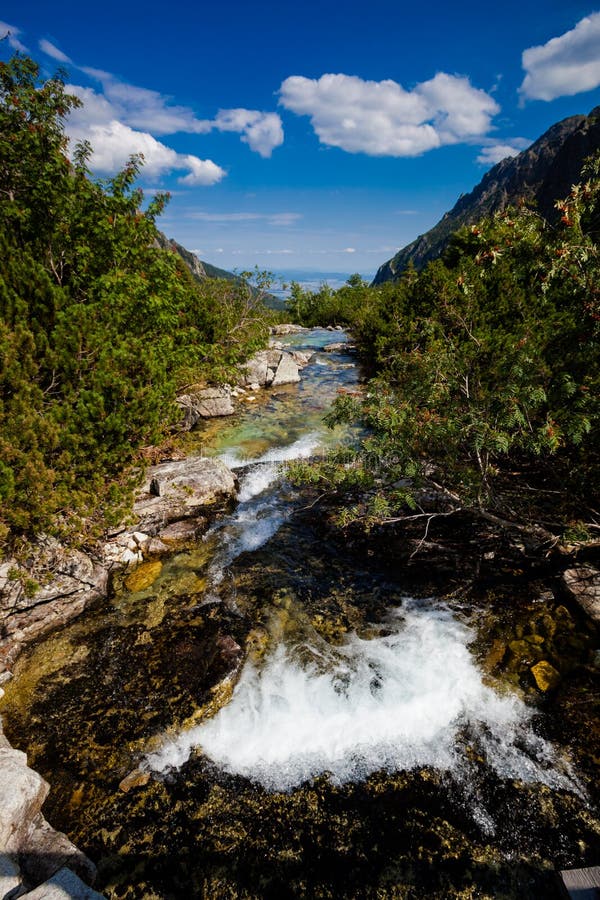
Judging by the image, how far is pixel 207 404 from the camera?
67.2 feet

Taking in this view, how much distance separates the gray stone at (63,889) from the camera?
3939 millimetres

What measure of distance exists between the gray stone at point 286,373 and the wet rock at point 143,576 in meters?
18.4

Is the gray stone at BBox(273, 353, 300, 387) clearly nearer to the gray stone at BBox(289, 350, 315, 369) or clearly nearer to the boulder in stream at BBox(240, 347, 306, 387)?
the boulder in stream at BBox(240, 347, 306, 387)

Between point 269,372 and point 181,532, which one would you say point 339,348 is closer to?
point 269,372

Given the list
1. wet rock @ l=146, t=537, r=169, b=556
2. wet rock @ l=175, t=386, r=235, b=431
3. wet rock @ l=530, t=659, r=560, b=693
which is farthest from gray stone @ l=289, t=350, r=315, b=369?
wet rock @ l=530, t=659, r=560, b=693

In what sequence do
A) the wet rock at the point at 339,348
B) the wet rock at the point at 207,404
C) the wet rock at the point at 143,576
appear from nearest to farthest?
the wet rock at the point at 143,576 < the wet rock at the point at 207,404 < the wet rock at the point at 339,348

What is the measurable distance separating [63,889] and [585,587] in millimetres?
9259

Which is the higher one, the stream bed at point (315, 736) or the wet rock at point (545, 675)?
the wet rock at point (545, 675)

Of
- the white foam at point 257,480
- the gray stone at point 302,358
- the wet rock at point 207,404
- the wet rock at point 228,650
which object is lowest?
the wet rock at point 228,650

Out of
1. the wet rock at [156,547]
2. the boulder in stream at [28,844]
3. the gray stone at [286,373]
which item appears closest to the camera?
the boulder in stream at [28,844]

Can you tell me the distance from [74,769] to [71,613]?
131 inches

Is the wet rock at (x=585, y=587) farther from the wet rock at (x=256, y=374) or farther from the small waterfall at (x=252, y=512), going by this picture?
the wet rock at (x=256, y=374)

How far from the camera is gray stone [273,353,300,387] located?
88.9 feet

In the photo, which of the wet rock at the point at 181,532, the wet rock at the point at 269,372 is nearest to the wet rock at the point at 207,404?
the wet rock at the point at 269,372
